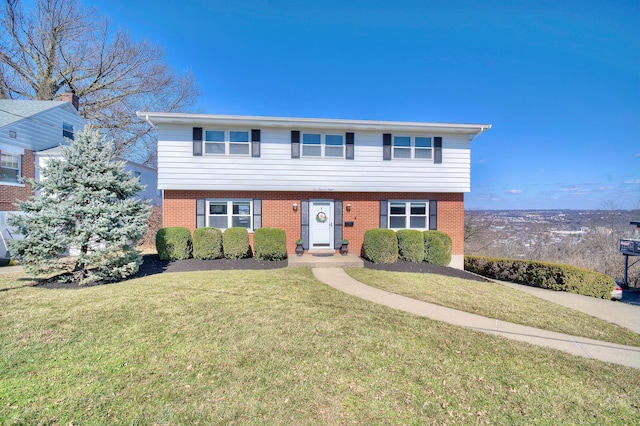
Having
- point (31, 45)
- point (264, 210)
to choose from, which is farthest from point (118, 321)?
point (31, 45)

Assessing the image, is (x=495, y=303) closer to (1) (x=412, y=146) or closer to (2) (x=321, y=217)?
(2) (x=321, y=217)

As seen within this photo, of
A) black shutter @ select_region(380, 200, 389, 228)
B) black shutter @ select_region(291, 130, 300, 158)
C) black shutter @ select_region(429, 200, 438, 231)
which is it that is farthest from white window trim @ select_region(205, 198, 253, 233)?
black shutter @ select_region(429, 200, 438, 231)

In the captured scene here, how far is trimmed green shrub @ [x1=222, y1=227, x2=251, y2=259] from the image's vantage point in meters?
9.96

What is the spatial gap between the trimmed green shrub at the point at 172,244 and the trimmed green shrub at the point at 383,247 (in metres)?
6.64

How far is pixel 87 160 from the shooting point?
7.34 m

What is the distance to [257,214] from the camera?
11.0m

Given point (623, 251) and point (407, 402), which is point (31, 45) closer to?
point (407, 402)

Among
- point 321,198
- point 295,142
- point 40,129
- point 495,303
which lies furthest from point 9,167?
point 495,303

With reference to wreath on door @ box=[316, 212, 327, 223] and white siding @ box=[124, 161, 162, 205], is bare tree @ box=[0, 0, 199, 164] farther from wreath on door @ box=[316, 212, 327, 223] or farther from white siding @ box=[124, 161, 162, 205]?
wreath on door @ box=[316, 212, 327, 223]

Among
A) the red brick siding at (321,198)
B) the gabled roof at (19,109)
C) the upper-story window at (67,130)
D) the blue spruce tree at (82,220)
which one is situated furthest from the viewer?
the upper-story window at (67,130)

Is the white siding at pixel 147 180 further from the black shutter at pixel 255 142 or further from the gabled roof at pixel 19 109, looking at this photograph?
the black shutter at pixel 255 142

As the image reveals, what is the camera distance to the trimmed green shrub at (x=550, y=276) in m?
9.20

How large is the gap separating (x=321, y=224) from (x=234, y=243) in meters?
3.48

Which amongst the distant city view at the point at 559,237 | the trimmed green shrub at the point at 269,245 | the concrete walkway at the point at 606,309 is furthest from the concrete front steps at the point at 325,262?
the distant city view at the point at 559,237
